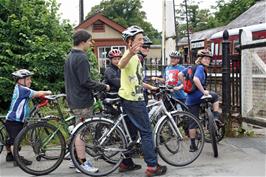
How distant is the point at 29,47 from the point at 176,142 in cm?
499

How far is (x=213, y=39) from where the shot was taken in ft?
107

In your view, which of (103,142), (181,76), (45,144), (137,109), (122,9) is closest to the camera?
(137,109)

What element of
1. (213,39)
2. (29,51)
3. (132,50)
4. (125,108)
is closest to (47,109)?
(29,51)

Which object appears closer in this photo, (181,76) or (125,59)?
(125,59)

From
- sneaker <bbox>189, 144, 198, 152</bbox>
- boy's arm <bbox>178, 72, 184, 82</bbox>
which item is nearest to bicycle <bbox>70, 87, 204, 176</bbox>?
sneaker <bbox>189, 144, 198, 152</bbox>

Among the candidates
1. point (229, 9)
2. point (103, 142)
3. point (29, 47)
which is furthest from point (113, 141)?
point (229, 9)

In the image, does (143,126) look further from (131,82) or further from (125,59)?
(125,59)

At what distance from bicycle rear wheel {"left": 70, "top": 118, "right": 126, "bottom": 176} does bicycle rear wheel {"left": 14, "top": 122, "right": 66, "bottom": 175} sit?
306 millimetres

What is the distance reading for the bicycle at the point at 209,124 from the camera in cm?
653

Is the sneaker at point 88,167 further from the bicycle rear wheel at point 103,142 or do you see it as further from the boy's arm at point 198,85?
the boy's arm at point 198,85

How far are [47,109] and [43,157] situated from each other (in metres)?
2.50

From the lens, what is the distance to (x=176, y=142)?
6.17 metres

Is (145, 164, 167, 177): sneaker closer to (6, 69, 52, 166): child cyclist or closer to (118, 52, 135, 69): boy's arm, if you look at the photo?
(118, 52, 135, 69): boy's arm

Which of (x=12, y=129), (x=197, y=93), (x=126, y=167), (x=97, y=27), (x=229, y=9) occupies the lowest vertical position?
(x=126, y=167)
